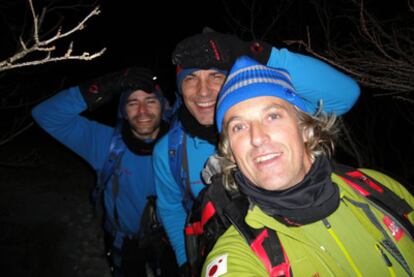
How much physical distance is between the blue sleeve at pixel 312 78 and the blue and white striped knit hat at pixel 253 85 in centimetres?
8

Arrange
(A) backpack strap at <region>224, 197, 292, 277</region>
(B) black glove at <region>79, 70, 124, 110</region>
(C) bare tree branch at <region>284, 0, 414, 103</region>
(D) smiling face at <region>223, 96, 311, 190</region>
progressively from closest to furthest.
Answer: (A) backpack strap at <region>224, 197, 292, 277</region> → (D) smiling face at <region>223, 96, 311, 190</region> → (C) bare tree branch at <region>284, 0, 414, 103</region> → (B) black glove at <region>79, 70, 124, 110</region>

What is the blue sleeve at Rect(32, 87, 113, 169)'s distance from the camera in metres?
2.89

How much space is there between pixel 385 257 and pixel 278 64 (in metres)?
1.34

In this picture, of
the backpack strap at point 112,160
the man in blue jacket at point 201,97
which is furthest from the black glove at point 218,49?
the backpack strap at point 112,160

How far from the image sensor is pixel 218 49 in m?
2.13

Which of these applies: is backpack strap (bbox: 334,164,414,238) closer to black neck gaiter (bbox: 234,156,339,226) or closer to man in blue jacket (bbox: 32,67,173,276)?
black neck gaiter (bbox: 234,156,339,226)

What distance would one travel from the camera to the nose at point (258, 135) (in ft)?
5.53

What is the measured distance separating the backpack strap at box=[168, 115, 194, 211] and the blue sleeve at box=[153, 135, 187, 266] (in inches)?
3.7

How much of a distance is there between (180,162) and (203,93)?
615 mm

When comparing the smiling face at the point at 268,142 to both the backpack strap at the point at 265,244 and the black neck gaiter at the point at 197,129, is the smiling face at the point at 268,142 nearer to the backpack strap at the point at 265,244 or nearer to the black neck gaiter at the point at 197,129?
the backpack strap at the point at 265,244

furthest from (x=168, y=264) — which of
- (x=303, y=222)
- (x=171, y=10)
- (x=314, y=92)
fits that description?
(x=171, y=10)

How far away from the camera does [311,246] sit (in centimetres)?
145

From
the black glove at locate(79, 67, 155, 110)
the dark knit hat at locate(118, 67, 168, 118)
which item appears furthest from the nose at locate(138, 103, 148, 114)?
the black glove at locate(79, 67, 155, 110)

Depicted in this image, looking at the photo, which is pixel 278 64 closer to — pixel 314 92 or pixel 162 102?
pixel 314 92
